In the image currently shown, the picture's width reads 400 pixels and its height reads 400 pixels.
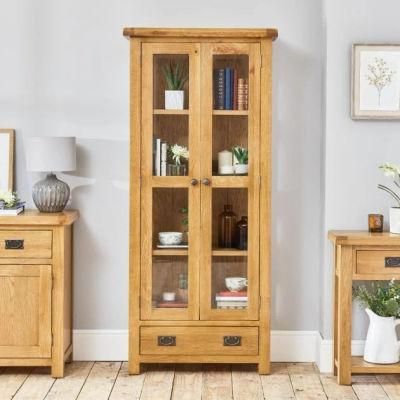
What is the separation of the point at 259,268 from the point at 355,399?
2.76 ft

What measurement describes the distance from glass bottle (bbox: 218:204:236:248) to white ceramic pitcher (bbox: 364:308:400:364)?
0.82 meters

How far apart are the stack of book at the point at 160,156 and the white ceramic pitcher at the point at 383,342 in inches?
52.0

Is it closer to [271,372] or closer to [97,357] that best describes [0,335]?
[97,357]

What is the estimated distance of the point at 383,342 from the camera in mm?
4293

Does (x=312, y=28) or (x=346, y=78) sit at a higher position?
(x=312, y=28)

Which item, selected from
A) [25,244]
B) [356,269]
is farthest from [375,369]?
[25,244]

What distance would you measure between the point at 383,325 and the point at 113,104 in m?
1.90

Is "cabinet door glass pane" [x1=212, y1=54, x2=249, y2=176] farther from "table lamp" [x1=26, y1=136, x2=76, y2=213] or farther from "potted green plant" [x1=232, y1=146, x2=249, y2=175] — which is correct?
"table lamp" [x1=26, y1=136, x2=76, y2=213]

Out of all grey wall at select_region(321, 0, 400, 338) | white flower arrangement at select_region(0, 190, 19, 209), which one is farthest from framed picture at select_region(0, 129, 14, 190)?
grey wall at select_region(321, 0, 400, 338)

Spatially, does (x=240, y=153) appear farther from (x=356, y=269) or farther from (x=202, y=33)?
(x=356, y=269)

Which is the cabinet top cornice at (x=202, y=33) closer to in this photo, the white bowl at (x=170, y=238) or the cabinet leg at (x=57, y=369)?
the white bowl at (x=170, y=238)

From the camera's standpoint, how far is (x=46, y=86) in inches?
183

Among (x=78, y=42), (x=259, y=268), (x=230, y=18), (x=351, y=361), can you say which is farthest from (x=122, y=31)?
(x=351, y=361)

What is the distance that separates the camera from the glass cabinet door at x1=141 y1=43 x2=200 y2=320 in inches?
171
